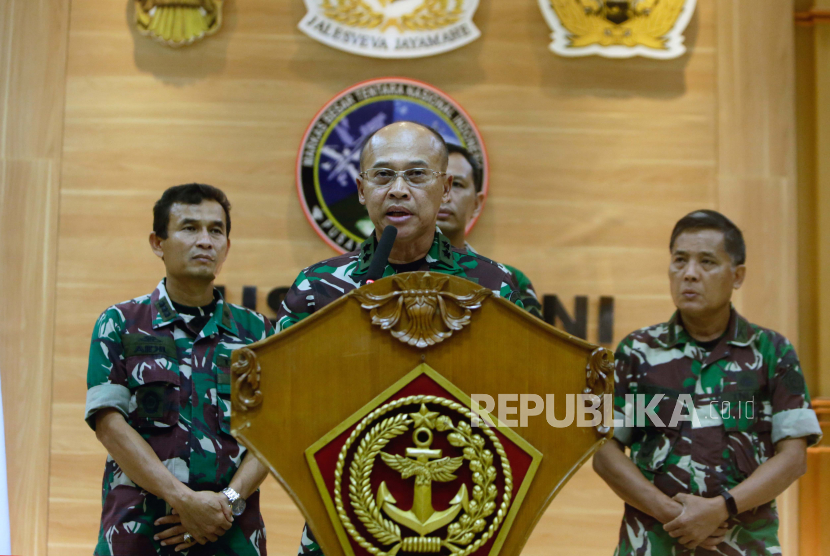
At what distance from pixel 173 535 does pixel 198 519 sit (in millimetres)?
106

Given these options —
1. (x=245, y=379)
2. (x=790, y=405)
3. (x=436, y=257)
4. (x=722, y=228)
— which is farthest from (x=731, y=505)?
(x=245, y=379)

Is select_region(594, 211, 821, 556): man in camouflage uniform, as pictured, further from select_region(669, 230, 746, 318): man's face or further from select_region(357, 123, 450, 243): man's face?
select_region(357, 123, 450, 243): man's face

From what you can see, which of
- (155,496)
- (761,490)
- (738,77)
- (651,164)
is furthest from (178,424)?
(738,77)

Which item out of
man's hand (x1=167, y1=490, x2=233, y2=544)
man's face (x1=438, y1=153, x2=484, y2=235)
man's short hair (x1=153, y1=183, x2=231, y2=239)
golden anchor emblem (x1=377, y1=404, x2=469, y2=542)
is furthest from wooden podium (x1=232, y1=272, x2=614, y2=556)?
man's face (x1=438, y1=153, x2=484, y2=235)

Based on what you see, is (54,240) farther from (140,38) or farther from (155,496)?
(155,496)

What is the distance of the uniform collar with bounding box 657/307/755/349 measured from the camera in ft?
6.99

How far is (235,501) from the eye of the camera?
6.17 feet

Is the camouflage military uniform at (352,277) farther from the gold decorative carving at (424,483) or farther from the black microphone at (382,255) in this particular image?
the gold decorative carving at (424,483)

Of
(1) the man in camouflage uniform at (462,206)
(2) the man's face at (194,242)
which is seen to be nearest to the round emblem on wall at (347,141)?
(1) the man in camouflage uniform at (462,206)

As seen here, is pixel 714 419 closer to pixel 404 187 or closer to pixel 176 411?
pixel 404 187

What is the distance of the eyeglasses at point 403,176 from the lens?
1.58 m

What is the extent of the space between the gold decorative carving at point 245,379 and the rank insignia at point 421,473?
0.12m

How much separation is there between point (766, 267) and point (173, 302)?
243cm

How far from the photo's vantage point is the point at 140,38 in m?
3.23
